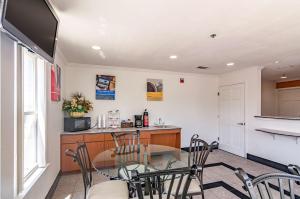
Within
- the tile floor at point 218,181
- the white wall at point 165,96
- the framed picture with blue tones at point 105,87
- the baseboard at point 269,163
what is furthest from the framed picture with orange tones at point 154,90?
the baseboard at point 269,163

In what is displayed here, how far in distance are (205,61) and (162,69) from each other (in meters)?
1.29

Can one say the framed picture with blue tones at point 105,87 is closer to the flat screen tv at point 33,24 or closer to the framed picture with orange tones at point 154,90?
the framed picture with orange tones at point 154,90

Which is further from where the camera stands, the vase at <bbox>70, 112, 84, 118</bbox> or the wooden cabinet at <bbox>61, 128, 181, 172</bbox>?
the vase at <bbox>70, 112, 84, 118</bbox>

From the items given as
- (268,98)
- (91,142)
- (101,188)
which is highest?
(268,98)

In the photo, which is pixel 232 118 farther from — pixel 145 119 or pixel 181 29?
pixel 181 29

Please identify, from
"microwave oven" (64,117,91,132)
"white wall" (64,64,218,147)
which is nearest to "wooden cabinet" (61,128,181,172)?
"microwave oven" (64,117,91,132)

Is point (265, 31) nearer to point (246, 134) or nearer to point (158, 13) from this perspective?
point (158, 13)

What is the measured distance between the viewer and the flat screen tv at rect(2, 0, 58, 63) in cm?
98

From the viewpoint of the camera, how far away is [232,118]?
4895mm

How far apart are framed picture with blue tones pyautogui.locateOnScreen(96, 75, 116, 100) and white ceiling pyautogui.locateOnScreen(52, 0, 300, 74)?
0.76m

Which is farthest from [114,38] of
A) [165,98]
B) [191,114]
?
[191,114]

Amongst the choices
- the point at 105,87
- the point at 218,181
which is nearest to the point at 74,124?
the point at 105,87

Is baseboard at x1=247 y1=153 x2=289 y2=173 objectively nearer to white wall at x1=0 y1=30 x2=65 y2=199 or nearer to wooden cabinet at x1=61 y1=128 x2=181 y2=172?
wooden cabinet at x1=61 y1=128 x2=181 y2=172

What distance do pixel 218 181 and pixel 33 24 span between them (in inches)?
137
